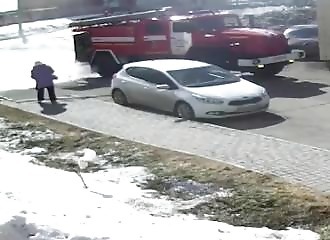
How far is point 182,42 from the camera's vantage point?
24641 mm

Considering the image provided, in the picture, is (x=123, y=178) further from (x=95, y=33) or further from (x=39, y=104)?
(x=95, y=33)

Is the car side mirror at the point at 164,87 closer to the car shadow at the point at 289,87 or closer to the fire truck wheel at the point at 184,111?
the fire truck wheel at the point at 184,111

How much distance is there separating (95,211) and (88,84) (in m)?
18.2

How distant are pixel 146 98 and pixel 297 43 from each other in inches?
437

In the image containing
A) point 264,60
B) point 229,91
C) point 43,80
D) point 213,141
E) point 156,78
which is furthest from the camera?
point 264,60

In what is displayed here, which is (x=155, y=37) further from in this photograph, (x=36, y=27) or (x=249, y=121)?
(x=36, y=27)

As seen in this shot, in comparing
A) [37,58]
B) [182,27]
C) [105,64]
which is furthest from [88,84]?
[37,58]

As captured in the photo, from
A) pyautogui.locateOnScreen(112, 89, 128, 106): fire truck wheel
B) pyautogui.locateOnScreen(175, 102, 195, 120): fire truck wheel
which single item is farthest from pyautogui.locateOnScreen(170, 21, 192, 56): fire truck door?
pyautogui.locateOnScreen(175, 102, 195, 120): fire truck wheel

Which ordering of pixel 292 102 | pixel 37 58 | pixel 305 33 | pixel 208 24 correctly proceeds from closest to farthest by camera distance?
pixel 292 102, pixel 208 24, pixel 305 33, pixel 37 58

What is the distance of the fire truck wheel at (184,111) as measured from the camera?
658 inches

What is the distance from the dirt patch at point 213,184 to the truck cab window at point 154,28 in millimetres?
11330

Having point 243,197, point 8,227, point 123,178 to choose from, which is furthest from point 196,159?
point 8,227

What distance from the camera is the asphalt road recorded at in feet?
48.0

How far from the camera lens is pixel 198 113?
16516 mm
